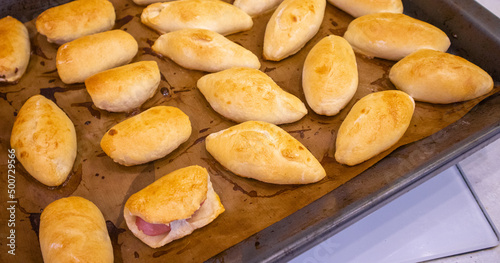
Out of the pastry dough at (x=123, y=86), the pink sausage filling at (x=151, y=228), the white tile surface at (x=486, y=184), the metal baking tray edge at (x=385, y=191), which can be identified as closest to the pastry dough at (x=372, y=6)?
the metal baking tray edge at (x=385, y=191)

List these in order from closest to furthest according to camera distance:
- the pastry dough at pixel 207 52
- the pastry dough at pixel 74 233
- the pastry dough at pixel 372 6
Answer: the pastry dough at pixel 74 233 < the pastry dough at pixel 207 52 < the pastry dough at pixel 372 6

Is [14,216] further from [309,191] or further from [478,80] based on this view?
[478,80]

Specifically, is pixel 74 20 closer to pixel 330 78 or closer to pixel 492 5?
pixel 330 78

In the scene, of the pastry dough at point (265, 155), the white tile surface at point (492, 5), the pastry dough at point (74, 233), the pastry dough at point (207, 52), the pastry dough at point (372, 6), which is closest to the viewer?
the pastry dough at point (74, 233)

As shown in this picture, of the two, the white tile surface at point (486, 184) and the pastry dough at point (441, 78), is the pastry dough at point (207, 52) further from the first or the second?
the white tile surface at point (486, 184)

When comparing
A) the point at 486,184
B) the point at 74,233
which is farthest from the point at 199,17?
the point at 486,184
